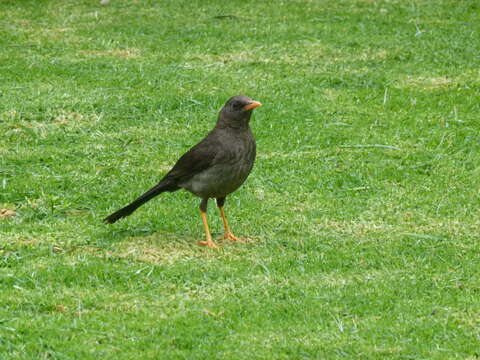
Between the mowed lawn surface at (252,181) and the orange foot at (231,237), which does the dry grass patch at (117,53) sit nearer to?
the mowed lawn surface at (252,181)

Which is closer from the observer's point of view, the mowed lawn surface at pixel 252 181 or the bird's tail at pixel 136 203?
the mowed lawn surface at pixel 252 181

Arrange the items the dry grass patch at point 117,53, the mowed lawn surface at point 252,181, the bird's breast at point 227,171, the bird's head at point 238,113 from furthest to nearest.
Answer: the dry grass patch at point 117,53 < the bird's head at point 238,113 < the bird's breast at point 227,171 < the mowed lawn surface at point 252,181

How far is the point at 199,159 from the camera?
7547mm

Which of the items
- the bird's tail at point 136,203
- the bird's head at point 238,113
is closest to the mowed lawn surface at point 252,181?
the bird's tail at point 136,203

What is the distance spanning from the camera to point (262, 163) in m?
9.43

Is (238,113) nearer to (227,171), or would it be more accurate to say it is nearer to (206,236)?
(227,171)

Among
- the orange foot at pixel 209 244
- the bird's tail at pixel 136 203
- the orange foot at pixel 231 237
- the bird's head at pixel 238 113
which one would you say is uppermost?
the bird's head at pixel 238 113

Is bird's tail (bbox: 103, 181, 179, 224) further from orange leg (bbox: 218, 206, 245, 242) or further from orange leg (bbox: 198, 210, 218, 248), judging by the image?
orange leg (bbox: 218, 206, 245, 242)

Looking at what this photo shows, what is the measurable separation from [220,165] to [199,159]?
0.62ft

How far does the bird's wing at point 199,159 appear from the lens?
748cm

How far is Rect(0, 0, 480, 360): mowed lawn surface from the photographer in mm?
6090

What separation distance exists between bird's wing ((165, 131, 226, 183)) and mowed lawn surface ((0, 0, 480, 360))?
0.50 meters

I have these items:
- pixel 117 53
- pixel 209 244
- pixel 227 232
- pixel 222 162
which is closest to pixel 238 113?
pixel 222 162

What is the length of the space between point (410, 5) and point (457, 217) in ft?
24.9
